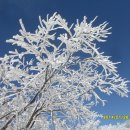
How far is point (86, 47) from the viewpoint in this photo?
7.90m

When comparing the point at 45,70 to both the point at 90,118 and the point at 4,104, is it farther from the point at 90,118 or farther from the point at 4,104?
the point at 4,104

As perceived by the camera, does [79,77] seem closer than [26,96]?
Yes

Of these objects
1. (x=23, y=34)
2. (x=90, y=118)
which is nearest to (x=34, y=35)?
(x=23, y=34)

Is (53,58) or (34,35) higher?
(34,35)

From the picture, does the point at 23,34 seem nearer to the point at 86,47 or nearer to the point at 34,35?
the point at 34,35

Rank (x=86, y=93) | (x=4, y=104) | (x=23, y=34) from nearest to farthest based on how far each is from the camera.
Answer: (x=23, y=34)
(x=86, y=93)
(x=4, y=104)

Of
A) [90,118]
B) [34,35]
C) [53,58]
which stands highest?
[34,35]

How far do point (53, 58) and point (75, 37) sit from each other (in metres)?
0.72

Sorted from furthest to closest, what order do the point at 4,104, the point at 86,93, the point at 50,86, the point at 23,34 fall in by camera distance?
1. the point at 4,104
2. the point at 86,93
3. the point at 50,86
4. the point at 23,34

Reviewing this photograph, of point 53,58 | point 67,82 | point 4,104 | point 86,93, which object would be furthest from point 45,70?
point 4,104

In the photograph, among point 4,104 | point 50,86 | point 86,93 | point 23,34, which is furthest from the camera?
point 4,104

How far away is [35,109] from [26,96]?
601mm

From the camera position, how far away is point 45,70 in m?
8.07

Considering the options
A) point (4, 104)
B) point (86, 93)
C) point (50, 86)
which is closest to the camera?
point (50, 86)
